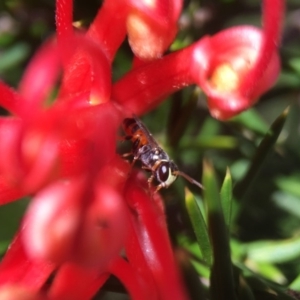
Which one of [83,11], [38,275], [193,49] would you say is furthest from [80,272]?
[83,11]

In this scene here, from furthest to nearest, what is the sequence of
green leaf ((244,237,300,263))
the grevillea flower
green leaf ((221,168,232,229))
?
green leaf ((244,237,300,263))
green leaf ((221,168,232,229))
the grevillea flower

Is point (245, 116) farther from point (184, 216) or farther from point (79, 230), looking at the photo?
point (79, 230)

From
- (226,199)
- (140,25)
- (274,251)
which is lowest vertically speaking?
(274,251)

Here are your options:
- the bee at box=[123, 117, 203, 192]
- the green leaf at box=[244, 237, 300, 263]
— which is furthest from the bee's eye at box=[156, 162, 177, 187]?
the green leaf at box=[244, 237, 300, 263]

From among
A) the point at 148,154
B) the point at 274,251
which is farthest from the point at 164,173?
the point at 274,251

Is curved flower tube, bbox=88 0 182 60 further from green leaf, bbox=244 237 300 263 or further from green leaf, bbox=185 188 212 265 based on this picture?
green leaf, bbox=244 237 300 263

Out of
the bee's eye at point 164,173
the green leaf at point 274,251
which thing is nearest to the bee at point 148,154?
the bee's eye at point 164,173

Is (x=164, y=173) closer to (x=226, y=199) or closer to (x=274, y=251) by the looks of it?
(x=226, y=199)
